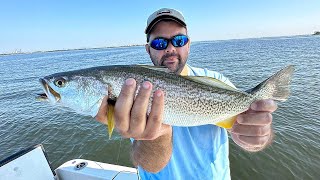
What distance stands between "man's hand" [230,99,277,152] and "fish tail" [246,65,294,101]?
0.17 meters

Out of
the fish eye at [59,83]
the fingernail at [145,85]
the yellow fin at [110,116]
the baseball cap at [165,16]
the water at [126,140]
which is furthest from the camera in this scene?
the water at [126,140]

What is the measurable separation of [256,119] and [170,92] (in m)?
0.98

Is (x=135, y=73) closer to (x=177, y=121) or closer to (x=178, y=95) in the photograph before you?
(x=178, y=95)

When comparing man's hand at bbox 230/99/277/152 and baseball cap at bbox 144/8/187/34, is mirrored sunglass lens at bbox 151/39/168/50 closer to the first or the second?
baseball cap at bbox 144/8/187/34

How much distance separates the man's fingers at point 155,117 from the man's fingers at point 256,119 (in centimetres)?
96

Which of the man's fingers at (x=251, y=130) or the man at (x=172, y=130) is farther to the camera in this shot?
the man's fingers at (x=251, y=130)

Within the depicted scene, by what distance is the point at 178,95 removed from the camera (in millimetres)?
2494

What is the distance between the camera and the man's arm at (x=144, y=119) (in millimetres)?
2289

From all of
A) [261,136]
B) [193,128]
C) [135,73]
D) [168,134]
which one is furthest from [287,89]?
[135,73]

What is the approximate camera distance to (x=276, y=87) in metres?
2.76

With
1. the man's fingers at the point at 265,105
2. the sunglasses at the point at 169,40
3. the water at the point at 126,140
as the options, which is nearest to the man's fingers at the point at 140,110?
the man's fingers at the point at 265,105

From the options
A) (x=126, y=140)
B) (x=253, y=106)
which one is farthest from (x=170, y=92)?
(x=126, y=140)

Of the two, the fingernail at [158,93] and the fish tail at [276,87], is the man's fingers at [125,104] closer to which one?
the fingernail at [158,93]

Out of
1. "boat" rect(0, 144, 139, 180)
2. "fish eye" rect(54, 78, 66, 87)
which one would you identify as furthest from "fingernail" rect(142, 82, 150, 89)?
"boat" rect(0, 144, 139, 180)
